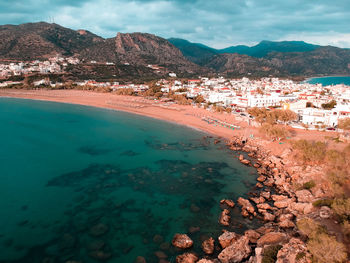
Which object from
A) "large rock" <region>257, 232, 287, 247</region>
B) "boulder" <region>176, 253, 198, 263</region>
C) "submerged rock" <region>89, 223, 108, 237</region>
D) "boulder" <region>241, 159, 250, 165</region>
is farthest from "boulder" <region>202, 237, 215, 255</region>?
"boulder" <region>241, 159, 250, 165</region>

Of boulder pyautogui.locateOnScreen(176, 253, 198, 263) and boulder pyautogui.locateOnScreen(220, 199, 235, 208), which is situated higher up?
boulder pyautogui.locateOnScreen(220, 199, 235, 208)

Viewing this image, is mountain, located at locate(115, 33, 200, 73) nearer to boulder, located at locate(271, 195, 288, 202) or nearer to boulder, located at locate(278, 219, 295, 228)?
boulder, located at locate(271, 195, 288, 202)

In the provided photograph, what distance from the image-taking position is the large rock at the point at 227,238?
14766 millimetres

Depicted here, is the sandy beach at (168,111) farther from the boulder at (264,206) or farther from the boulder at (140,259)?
the boulder at (140,259)

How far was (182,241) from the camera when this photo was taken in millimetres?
15094

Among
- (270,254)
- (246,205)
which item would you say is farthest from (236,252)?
(246,205)

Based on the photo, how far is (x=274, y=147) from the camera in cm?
3203

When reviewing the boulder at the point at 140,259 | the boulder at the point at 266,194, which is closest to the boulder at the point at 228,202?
the boulder at the point at 266,194

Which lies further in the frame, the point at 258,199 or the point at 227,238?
the point at 258,199

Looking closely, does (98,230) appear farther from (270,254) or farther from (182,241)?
(270,254)

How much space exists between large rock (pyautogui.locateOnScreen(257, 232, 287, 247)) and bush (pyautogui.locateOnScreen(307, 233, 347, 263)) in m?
2.34

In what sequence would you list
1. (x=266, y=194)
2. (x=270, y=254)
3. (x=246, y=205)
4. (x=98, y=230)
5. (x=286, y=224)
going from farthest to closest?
(x=266, y=194) → (x=246, y=205) → (x=98, y=230) → (x=286, y=224) → (x=270, y=254)

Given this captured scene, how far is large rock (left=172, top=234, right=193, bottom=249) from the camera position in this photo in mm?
14887

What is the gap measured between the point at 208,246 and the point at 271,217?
6025mm
